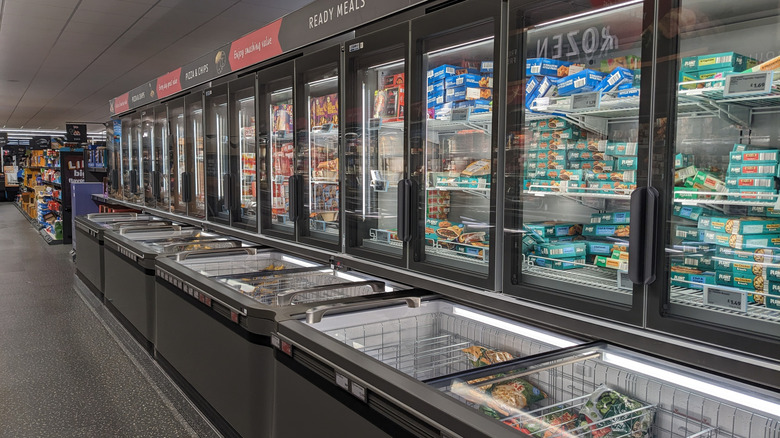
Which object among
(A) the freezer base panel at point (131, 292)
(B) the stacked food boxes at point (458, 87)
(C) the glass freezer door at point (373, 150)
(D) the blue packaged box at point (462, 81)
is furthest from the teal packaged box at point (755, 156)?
(A) the freezer base panel at point (131, 292)

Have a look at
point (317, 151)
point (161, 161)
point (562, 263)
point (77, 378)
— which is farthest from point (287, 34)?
point (161, 161)

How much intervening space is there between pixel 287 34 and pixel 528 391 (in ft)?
8.50

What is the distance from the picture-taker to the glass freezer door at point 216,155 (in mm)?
4621

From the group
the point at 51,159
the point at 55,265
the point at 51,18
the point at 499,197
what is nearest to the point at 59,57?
the point at 51,18

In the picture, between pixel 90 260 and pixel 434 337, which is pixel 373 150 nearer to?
pixel 434 337

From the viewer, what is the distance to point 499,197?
2.08m

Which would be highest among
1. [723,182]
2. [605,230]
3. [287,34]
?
[287,34]

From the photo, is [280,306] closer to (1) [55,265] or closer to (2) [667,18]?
(2) [667,18]

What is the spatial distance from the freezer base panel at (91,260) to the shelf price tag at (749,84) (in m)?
5.83

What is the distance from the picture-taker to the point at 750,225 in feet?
5.26

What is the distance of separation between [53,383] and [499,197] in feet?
11.8

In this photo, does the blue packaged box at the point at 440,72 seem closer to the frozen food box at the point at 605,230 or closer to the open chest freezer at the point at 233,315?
the frozen food box at the point at 605,230

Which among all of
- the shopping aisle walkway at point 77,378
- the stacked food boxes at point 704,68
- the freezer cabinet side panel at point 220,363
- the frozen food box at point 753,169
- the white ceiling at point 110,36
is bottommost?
the shopping aisle walkway at point 77,378

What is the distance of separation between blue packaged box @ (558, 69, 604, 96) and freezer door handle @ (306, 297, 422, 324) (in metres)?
1.12
